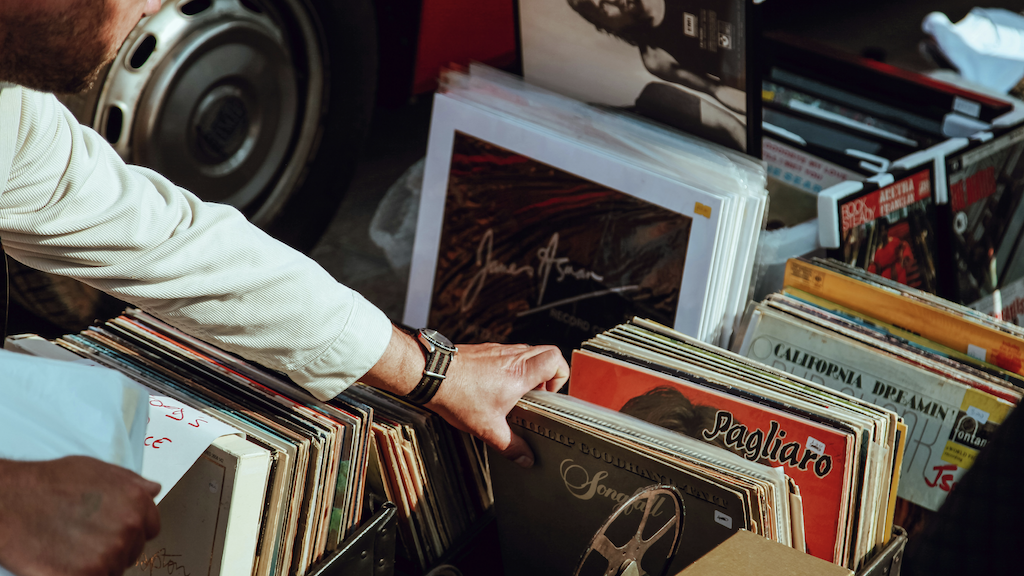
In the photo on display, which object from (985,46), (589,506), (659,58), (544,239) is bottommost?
(589,506)

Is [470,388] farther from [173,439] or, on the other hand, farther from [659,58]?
[659,58]

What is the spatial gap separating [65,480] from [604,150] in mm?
1208

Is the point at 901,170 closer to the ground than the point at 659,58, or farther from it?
closer to the ground

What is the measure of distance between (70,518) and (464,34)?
6.51ft

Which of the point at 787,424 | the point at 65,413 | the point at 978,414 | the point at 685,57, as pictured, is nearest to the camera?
the point at 65,413

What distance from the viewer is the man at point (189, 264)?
109 cm

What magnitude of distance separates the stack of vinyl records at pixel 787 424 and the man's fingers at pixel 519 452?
0.73 feet

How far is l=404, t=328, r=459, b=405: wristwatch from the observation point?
1253 millimetres

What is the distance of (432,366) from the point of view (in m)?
1.26

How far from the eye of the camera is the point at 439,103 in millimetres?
1926

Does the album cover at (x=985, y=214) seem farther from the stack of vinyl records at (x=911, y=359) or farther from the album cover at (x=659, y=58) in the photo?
the album cover at (x=659, y=58)

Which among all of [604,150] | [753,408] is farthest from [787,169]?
[753,408]

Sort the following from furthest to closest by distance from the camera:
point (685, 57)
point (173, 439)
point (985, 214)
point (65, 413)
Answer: point (985, 214), point (685, 57), point (173, 439), point (65, 413)

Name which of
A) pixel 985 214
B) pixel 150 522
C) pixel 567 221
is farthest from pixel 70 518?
pixel 985 214
